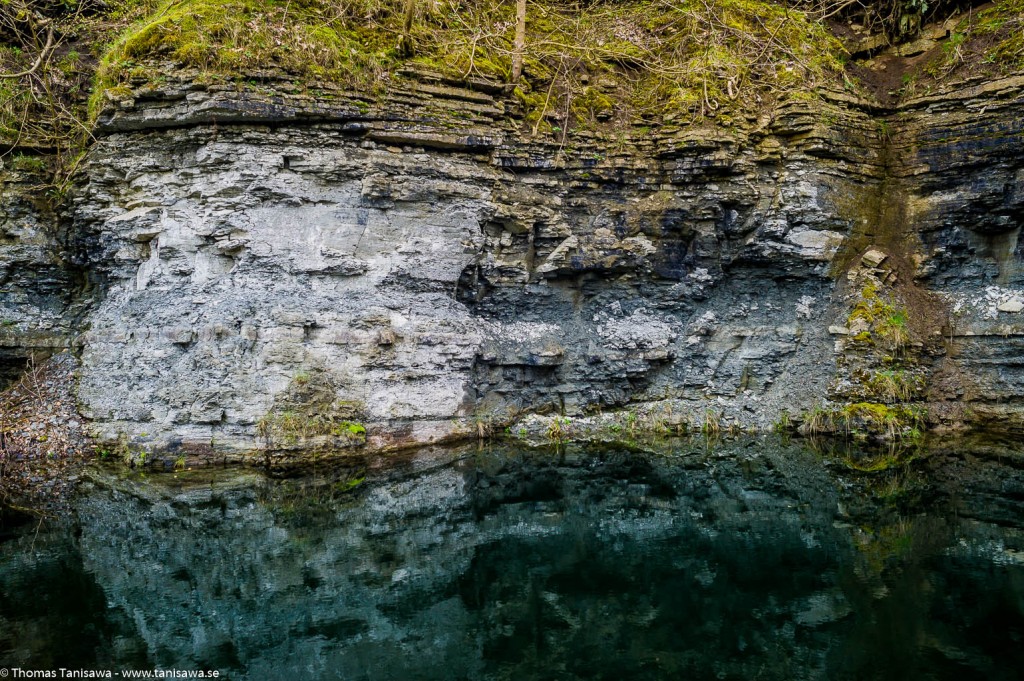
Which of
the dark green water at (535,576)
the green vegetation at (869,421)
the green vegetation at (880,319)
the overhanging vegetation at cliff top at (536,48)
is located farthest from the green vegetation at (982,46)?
the dark green water at (535,576)

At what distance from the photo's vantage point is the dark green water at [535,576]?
15.0 feet

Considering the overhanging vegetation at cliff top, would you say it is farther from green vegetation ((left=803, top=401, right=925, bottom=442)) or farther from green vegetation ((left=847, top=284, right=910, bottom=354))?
green vegetation ((left=803, top=401, right=925, bottom=442))

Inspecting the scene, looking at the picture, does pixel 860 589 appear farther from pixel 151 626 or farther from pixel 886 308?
pixel 886 308

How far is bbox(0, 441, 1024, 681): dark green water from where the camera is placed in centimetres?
459

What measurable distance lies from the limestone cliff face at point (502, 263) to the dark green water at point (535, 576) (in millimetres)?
1896

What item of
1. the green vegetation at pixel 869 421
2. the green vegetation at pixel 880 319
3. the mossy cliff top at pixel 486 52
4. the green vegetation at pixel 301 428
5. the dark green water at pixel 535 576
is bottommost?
the dark green water at pixel 535 576

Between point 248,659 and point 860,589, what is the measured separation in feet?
15.5

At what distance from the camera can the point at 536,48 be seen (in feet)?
40.9

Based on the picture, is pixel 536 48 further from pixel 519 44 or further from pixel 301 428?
pixel 301 428

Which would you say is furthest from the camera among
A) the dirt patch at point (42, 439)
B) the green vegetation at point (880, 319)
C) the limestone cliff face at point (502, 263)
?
the green vegetation at point (880, 319)

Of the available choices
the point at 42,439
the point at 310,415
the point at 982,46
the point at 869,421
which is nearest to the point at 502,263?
the point at 310,415

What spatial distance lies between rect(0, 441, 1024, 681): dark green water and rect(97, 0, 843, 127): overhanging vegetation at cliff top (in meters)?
6.24

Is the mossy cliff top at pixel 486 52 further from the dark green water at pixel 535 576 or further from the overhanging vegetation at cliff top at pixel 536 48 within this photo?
the dark green water at pixel 535 576

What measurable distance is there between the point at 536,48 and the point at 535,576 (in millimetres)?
9952
